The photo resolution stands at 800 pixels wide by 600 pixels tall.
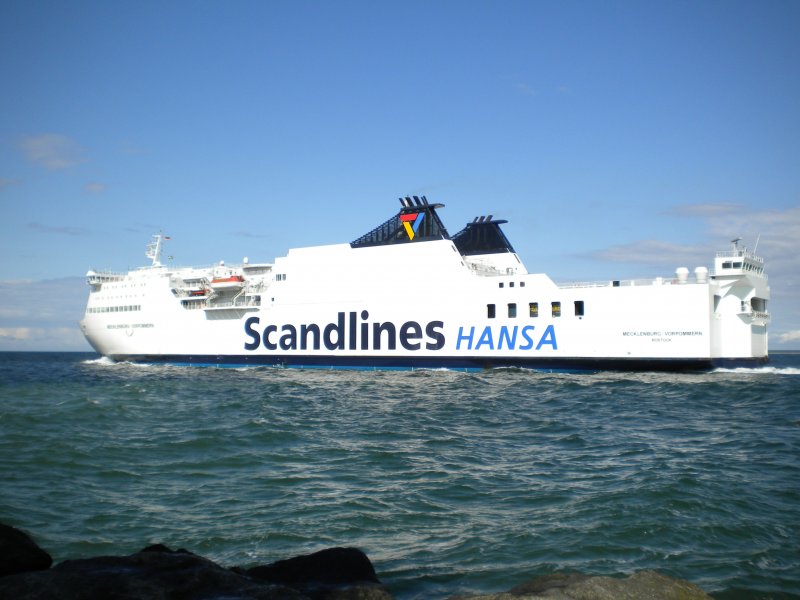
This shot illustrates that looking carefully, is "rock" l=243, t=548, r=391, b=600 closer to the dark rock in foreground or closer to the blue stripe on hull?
the dark rock in foreground

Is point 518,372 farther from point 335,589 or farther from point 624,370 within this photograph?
point 335,589

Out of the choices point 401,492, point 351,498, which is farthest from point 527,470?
point 351,498

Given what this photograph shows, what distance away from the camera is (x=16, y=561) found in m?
5.00

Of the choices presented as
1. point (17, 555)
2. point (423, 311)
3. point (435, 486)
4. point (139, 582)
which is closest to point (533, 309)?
point (423, 311)

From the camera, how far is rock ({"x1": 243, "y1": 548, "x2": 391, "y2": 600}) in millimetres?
4781

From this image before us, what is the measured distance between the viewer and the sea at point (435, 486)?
643 cm

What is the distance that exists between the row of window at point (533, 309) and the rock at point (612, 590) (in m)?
Result: 23.6

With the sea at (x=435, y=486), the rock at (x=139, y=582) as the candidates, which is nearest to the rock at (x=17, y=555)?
the rock at (x=139, y=582)

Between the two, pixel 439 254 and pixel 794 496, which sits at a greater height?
pixel 439 254

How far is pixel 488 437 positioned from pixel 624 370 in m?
16.6

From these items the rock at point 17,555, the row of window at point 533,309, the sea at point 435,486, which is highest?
the row of window at point 533,309

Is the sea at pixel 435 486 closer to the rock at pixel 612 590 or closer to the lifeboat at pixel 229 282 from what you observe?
the rock at pixel 612 590

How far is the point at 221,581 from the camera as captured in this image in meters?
4.43

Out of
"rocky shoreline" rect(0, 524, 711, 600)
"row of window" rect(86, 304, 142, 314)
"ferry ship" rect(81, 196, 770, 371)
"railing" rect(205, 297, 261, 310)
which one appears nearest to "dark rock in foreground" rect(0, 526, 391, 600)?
"rocky shoreline" rect(0, 524, 711, 600)
